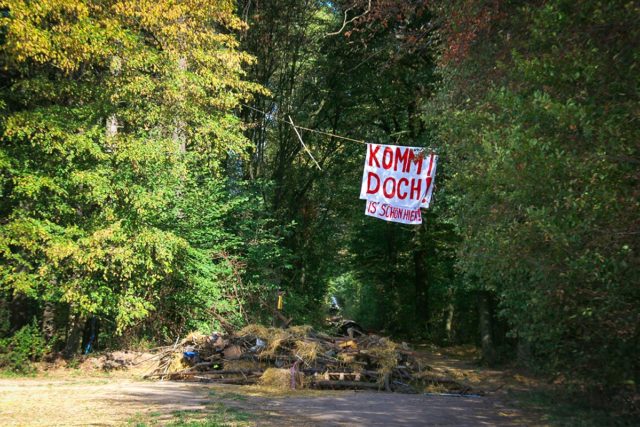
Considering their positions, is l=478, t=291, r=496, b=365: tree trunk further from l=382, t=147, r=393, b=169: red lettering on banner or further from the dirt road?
l=382, t=147, r=393, b=169: red lettering on banner

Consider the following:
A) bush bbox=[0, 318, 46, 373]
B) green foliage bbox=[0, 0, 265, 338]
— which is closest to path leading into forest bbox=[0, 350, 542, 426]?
bush bbox=[0, 318, 46, 373]

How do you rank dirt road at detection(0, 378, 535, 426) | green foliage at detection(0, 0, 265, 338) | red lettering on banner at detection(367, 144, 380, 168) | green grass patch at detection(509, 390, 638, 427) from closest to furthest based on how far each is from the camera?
1. dirt road at detection(0, 378, 535, 426)
2. green grass patch at detection(509, 390, 638, 427)
3. green foliage at detection(0, 0, 265, 338)
4. red lettering on banner at detection(367, 144, 380, 168)

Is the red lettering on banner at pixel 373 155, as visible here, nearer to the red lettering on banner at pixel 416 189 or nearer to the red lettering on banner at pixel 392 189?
the red lettering on banner at pixel 392 189

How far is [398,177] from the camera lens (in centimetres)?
1355

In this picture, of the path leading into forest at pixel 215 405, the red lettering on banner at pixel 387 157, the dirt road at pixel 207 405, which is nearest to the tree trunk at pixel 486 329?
the path leading into forest at pixel 215 405

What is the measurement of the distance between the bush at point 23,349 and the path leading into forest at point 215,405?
90 cm

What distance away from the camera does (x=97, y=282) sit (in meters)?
12.5

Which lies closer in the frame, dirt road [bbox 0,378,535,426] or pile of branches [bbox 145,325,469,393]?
dirt road [bbox 0,378,535,426]

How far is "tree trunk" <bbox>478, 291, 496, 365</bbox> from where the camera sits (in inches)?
679

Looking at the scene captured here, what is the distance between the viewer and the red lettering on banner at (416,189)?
13.4 metres

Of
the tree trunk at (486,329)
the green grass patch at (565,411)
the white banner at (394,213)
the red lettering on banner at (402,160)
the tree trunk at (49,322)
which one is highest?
the red lettering on banner at (402,160)

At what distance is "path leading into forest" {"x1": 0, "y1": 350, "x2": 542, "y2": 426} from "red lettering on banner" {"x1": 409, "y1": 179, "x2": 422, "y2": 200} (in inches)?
176

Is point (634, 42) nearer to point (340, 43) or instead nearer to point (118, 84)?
point (118, 84)

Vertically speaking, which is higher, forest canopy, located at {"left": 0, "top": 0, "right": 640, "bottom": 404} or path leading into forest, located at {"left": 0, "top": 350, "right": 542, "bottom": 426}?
forest canopy, located at {"left": 0, "top": 0, "right": 640, "bottom": 404}
